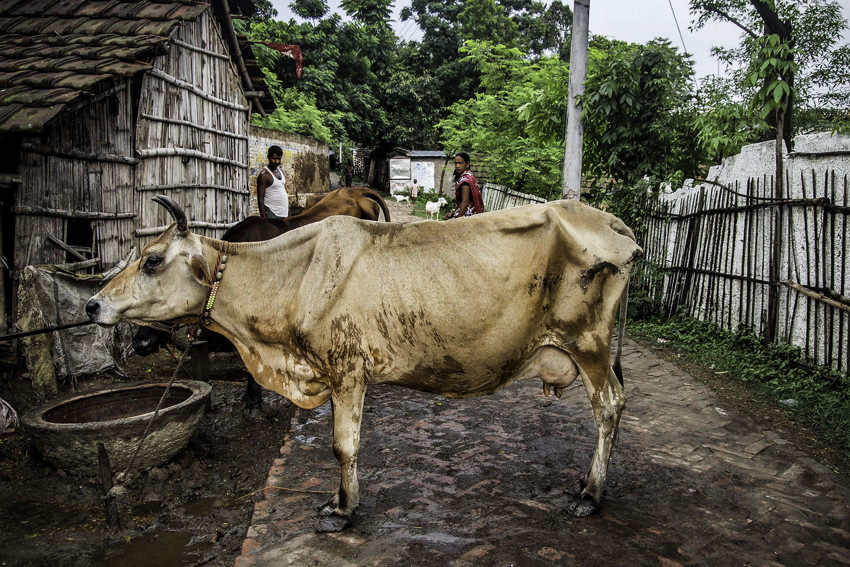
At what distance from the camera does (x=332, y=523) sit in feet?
11.8

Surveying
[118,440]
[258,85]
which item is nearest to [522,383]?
[118,440]

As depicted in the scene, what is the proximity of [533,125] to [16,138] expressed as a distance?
8285 millimetres

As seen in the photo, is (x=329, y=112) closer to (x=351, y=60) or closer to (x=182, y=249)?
(x=351, y=60)

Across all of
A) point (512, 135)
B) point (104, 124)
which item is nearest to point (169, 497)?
point (104, 124)

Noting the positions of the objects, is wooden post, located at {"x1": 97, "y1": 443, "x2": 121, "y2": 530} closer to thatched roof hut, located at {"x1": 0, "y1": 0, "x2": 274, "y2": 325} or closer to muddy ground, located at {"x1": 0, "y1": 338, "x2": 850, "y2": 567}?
muddy ground, located at {"x1": 0, "y1": 338, "x2": 850, "y2": 567}

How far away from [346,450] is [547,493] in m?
1.43

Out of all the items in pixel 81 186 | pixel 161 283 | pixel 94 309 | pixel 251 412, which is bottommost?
pixel 251 412

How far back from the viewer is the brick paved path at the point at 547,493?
11.0 feet

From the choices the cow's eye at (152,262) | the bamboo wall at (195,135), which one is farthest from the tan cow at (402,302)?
the bamboo wall at (195,135)

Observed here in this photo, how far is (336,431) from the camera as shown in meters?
3.63

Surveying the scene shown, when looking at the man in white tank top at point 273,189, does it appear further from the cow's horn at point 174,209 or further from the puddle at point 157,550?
the puddle at point 157,550

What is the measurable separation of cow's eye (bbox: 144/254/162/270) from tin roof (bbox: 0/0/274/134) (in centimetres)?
274

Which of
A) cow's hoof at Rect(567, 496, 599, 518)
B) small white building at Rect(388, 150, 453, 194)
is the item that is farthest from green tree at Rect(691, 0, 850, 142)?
small white building at Rect(388, 150, 453, 194)

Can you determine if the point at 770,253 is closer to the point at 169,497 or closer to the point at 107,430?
the point at 169,497
